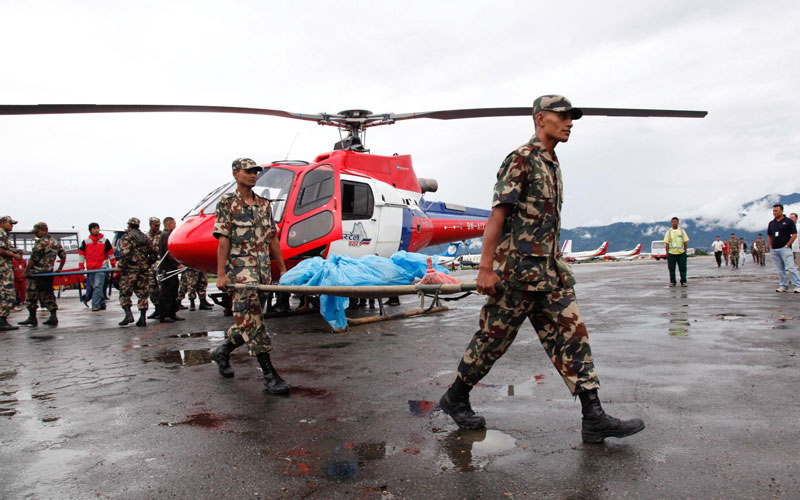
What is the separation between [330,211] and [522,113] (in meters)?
3.51

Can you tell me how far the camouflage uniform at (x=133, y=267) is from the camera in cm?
901

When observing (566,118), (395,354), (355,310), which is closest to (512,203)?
(566,118)

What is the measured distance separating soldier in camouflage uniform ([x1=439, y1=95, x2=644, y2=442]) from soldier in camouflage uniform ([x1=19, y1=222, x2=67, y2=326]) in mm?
9251

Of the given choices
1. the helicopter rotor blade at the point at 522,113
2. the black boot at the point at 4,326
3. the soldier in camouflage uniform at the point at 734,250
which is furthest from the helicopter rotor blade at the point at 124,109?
the soldier in camouflage uniform at the point at 734,250

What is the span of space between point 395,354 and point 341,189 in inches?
146

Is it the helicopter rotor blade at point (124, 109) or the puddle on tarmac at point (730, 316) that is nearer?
the helicopter rotor blade at point (124, 109)

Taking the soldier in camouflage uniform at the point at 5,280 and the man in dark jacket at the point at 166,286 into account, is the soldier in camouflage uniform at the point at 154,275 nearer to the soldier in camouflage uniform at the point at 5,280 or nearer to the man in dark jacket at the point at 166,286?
the man in dark jacket at the point at 166,286

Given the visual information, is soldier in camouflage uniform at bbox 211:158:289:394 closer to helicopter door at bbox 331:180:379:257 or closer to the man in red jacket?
helicopter door at bbox 331:180:379:257

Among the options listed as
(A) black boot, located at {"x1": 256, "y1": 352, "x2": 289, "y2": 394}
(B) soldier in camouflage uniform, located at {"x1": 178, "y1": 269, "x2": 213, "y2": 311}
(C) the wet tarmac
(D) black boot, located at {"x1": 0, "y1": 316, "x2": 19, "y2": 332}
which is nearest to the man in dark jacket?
(B) soldier in camouflage uniform, located at {"x1": 178, "y1": 269, "x2": 213, "y2": 311}

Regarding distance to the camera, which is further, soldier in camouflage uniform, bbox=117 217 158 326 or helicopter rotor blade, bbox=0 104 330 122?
soldier in camouflage uniform, bbox=117 217 158 326

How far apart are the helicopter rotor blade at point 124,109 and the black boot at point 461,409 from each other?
227 inches

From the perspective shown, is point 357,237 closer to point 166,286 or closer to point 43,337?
point 166,286

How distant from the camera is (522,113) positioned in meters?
8.51

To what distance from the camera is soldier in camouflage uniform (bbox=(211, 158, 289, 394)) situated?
429 centimetres
